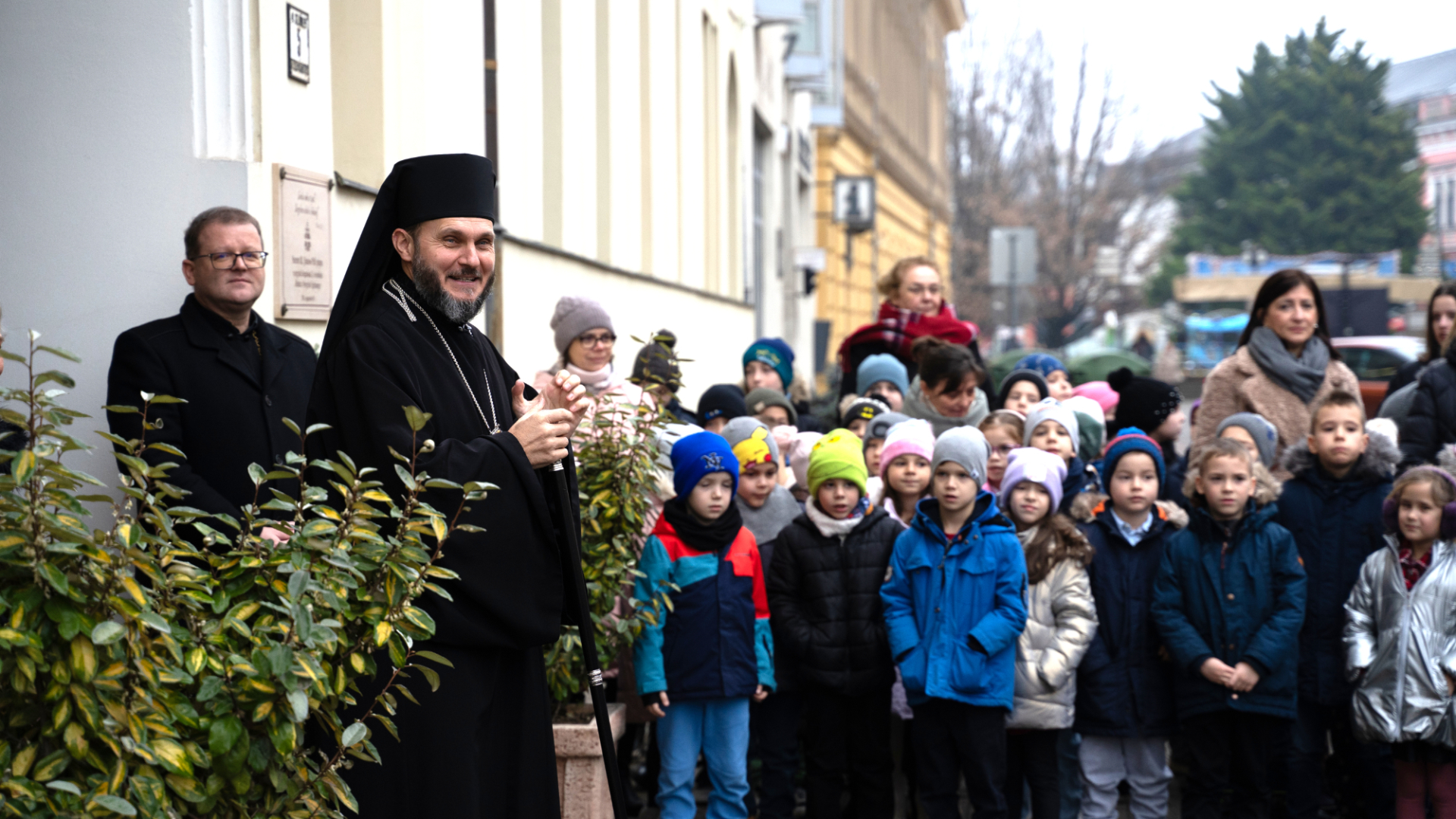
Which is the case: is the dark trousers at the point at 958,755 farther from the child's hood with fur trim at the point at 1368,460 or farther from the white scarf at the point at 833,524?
the child's hood with fur trim at the point at 1368,460

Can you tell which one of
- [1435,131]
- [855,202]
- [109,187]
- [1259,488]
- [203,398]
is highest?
[1435,131]

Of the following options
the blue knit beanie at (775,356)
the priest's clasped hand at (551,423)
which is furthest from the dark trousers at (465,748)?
the blue knit beanie at (775,356)

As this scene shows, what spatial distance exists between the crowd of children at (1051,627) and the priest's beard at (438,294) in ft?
6.42

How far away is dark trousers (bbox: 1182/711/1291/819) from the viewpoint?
5.55 meters

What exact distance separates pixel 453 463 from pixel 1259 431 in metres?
4.42

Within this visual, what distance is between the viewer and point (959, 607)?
534 centimetres

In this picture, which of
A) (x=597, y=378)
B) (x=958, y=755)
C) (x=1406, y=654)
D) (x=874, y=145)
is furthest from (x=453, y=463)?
(x=874, y=145)

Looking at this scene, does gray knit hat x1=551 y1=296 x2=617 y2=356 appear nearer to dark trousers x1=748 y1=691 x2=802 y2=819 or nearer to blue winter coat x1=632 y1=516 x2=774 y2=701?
blue winter coat x1=632 y1=516 x2=774 y2=701

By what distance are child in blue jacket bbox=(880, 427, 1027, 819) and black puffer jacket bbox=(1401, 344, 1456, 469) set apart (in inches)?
93.3

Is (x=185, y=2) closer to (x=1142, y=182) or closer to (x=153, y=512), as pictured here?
(x=153, y=512)

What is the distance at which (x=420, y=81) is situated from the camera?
270 inches

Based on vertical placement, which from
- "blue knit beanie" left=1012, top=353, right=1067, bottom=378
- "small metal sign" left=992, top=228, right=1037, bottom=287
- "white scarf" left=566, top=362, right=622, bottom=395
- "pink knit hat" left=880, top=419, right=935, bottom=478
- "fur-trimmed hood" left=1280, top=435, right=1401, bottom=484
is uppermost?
"small metal sign" left=992, top=228, right=1037, bottom=287

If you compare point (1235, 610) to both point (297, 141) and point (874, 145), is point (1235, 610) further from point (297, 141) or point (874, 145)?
point (874, 145)

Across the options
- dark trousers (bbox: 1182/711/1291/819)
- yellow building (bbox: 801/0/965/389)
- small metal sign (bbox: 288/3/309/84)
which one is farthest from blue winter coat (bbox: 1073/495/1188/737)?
yellow building (bbox: 801/0/965/389)
